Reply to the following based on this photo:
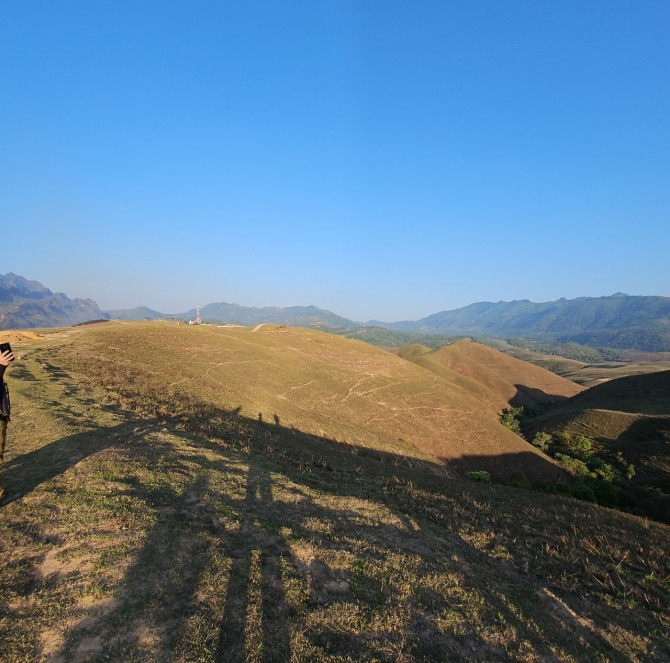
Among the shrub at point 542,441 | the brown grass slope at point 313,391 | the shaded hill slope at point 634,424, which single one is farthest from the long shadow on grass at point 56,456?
the shrub at point 542,441

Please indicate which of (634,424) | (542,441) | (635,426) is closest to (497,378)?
(634,424)

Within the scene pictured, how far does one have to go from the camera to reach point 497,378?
15888 centimetres

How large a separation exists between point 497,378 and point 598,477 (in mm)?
109386

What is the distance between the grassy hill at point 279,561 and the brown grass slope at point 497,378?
115245 millimetres

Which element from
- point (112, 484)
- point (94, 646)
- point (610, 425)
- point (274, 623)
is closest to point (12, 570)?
point (94, 646)

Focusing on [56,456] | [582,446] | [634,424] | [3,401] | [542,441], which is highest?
[3,401]

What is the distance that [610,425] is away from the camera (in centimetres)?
6875

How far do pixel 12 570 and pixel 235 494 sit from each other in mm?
6324

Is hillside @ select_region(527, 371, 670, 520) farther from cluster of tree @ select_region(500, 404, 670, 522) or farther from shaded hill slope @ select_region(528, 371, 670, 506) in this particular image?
cluster of tree @ select_region(500, 404, 670, 522)

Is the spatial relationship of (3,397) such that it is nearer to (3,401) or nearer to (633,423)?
(3,401)

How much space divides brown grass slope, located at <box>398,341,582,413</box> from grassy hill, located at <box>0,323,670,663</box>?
378 ft

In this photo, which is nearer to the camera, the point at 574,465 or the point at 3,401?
the point at 3,401

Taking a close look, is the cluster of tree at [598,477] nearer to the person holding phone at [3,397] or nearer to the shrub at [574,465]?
the shrub at [574,465]

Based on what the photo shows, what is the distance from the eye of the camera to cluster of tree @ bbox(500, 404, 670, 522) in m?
32.9
